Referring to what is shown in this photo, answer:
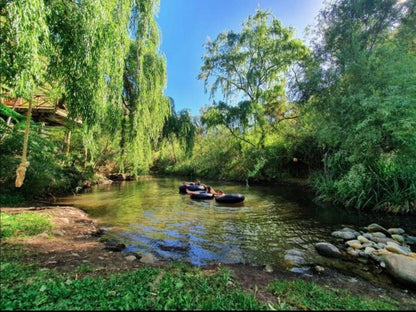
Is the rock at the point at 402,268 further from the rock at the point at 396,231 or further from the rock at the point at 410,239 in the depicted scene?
the rock at the point at 396,231

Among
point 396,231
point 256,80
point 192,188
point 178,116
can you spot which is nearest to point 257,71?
point 256,80

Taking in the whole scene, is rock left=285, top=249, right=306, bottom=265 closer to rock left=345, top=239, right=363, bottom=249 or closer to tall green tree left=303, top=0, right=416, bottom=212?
rock left=345, top=239, right=363, bottom=249

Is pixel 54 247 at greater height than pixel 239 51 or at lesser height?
lesser

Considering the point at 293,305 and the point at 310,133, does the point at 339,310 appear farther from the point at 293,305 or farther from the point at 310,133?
the point at 310,133

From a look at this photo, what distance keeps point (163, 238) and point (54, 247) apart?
208cm

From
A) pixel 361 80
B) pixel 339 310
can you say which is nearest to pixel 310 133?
pixel 361 80

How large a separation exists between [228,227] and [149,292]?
3.78m

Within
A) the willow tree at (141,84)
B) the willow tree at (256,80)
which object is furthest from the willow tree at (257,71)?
the willow tree at (141,84)

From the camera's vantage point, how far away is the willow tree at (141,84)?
296 inches

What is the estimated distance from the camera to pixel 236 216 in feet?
22.7

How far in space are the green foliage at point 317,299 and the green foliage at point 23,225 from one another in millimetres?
4327

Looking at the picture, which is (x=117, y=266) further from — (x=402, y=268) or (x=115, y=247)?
(x=402, y=268)

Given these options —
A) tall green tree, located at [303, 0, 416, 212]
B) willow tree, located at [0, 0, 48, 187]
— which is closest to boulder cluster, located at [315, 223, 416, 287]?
tall green tree, located at [303, 0, 416, 212]

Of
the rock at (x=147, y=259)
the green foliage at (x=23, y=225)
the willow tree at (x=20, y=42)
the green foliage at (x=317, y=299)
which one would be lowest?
the rock at (x=147, y=259)
